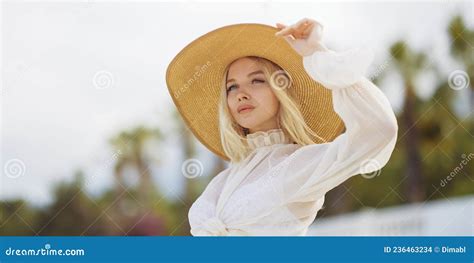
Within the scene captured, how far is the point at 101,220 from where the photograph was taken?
8594 mm

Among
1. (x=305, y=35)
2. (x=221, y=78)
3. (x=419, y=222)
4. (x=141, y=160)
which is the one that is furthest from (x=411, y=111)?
(x=305, y=35)

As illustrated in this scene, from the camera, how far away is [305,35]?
1.63 meters

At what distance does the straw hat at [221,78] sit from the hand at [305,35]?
12.8 inches

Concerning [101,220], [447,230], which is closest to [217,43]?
[447,230]

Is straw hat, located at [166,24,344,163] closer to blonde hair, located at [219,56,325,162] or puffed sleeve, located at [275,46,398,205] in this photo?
blonde hair, located at [219,56,325,162]

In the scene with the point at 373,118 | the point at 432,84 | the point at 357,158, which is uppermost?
the point at 373,118

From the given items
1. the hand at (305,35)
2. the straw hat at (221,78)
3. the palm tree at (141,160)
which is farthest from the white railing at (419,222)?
the palm tree at (141,160)

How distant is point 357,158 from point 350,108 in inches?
4.9

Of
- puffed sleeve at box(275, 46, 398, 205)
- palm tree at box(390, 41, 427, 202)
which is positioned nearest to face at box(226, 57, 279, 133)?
puffed sleeve at box(275, 46, 398, 205)

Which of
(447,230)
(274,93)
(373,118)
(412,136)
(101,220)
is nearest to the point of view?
(373,118)

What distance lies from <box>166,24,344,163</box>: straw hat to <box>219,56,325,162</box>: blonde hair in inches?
1.1

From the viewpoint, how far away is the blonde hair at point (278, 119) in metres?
1.91

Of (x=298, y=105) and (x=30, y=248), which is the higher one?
(x=298, y=105)

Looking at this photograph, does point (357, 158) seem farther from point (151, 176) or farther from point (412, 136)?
point (412, 136)
